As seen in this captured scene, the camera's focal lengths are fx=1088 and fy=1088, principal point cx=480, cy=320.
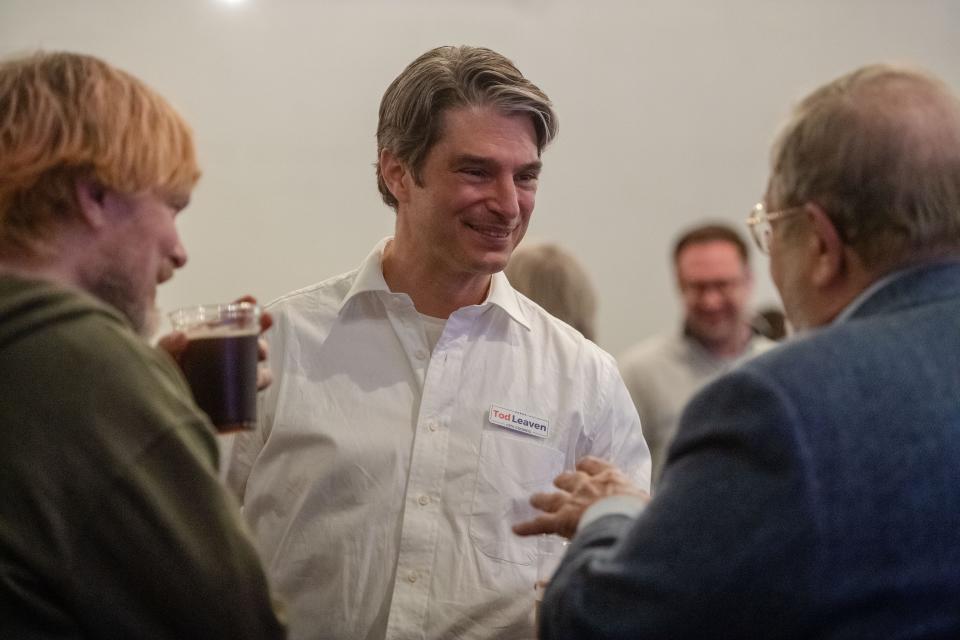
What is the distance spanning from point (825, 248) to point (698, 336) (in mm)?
2902

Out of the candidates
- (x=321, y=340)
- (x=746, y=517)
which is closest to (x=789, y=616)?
(x=746, y=517)

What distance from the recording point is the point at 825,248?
53.6 inches

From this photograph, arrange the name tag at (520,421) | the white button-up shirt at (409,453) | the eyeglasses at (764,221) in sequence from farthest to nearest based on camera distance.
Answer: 1. the name tag at (520,421)
2. the white button-up shirt at (409,453)
3. the eyeglasses at (764,221)

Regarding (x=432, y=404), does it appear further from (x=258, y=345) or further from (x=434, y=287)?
(x=258, y=345)

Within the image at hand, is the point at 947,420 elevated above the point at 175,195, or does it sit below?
below

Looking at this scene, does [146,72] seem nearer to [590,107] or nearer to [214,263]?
[214,263]

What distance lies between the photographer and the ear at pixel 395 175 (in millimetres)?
2152

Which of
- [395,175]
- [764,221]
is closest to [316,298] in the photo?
[395,175]

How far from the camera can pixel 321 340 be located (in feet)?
6.51

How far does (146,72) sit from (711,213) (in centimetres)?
261

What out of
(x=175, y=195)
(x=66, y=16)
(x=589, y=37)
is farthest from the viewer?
(x=589, y=37)

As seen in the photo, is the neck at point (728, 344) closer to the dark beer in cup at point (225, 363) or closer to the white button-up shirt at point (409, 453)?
the white button-up shirt at point (409, 453)

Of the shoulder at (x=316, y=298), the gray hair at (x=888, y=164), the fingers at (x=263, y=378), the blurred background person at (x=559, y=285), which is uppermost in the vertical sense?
the gray hair at (x=888, y=164)

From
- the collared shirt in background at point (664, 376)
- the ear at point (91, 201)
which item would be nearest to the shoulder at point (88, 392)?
the ear at point (91, 201)
